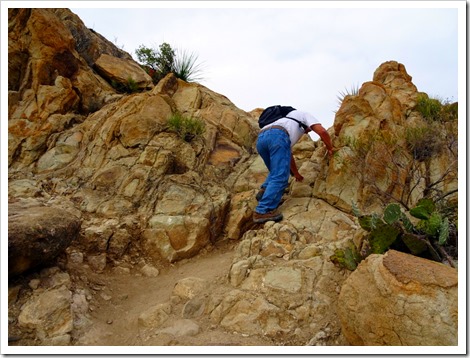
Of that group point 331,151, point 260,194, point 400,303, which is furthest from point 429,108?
point 400,303

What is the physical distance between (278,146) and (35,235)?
368 centimetres

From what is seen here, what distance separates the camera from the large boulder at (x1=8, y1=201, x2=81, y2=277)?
4270 mm

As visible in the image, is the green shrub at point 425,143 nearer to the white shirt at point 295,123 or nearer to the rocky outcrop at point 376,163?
the rocky outcrop at point 376,163

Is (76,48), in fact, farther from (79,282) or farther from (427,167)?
(427,167)

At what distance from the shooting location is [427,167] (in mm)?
6777

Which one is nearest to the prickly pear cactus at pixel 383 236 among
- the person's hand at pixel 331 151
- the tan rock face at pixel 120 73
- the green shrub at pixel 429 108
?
the person's hand at pixel 331 151

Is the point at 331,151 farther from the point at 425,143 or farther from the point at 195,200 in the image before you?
the point at 195,200

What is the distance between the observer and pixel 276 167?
6266 millimetres

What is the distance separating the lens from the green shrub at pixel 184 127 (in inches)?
301

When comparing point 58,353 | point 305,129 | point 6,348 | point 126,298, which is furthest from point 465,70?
point 6,348

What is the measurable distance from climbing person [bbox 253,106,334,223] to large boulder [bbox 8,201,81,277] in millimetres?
2828

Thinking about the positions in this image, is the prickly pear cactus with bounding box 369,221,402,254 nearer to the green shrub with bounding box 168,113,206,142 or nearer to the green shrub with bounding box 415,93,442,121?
the green shrub with bounding box 415,93,442,121

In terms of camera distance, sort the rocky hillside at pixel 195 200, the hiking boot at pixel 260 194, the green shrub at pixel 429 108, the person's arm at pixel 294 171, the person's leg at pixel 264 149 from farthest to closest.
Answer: the green shrub at pixel 429 108 → the person's arm at pixel 294 171 → the hiking boot at pixel 260 194 → the person's leg at pixel 264 149 → the rocky hillside at pixel 195 200

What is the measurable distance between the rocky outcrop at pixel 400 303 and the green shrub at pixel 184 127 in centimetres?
476
